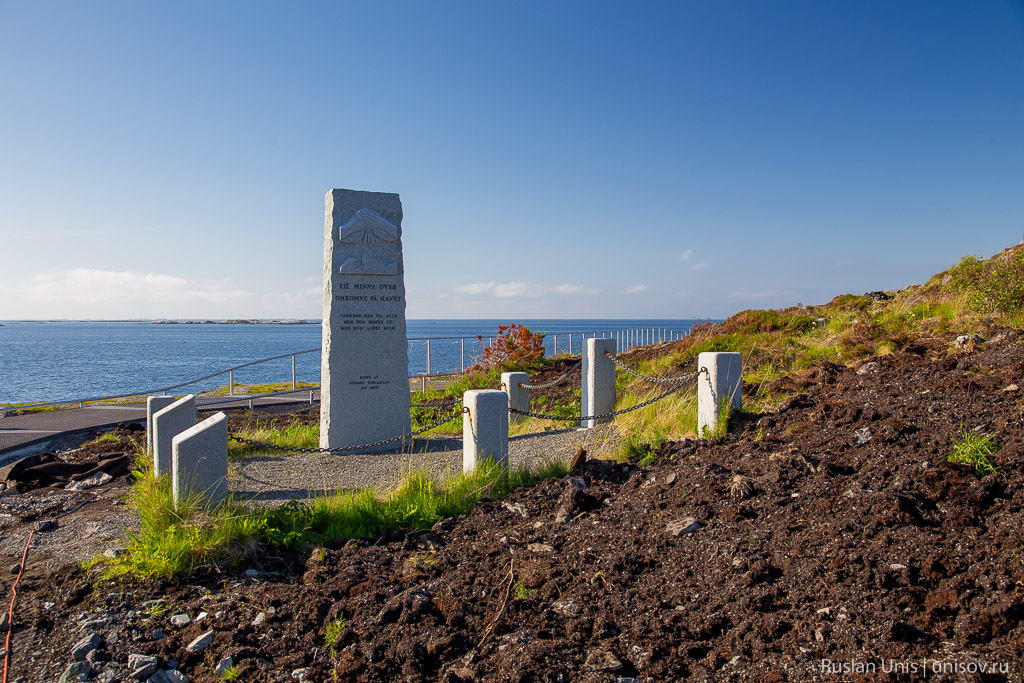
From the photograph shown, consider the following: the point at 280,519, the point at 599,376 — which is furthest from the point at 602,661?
the point at 599,376

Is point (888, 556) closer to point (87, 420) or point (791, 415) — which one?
point (791, 415)

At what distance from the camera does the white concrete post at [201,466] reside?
4682mm

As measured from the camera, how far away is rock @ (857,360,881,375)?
7.49 metres

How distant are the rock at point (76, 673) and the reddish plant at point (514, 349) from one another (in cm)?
1210

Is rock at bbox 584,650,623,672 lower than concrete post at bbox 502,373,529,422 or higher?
lower

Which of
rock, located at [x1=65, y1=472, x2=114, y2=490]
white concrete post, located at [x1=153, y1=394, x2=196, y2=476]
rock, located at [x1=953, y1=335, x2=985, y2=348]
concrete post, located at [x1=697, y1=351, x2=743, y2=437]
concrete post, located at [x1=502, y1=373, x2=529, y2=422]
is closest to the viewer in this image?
white concrete post, located at [x1=153, y1=394, x2=196, y2=476]

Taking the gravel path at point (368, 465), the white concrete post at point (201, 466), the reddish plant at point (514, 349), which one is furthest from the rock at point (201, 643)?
the reddish plant at point (514, 349)

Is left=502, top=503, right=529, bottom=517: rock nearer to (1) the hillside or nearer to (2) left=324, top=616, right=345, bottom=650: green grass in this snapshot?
(1) the hillside

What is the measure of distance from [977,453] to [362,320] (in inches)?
256

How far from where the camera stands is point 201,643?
10.7ft

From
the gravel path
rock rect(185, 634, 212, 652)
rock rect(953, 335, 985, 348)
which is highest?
rock rect(953, 335, 985, 348)

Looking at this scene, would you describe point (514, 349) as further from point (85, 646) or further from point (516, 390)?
point (85, 646)

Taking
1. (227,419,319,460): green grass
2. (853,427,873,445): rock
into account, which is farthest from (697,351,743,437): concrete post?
(227,419,319,460): green grass

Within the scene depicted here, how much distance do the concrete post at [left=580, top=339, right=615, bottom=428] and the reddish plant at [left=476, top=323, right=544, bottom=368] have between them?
610 cm
